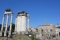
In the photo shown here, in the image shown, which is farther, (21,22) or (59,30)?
(59,30)

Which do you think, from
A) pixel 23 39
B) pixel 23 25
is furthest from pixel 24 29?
pixel 23 39

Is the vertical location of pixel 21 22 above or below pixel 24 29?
above

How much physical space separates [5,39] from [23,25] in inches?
Result: 276

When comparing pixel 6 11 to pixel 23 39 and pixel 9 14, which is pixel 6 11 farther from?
pixel 23 39

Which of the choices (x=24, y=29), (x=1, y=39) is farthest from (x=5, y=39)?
(x=24, y=29)

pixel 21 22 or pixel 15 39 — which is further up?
pixel 21 22

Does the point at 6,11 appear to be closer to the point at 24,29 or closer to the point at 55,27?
the point at 24,29

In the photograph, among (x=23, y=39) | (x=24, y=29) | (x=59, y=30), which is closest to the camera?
(x=23, y=39)

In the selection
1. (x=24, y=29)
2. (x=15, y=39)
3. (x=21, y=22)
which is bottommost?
(x=15, y=39)

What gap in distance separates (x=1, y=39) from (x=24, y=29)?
22.8ft

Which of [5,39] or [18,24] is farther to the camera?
[18,24]

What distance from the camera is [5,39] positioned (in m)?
24.2

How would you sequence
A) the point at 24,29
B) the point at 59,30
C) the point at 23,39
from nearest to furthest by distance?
1. the point at 23,39
2. the point at 24,29
3. the point at 59,30

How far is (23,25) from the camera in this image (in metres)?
29.7
